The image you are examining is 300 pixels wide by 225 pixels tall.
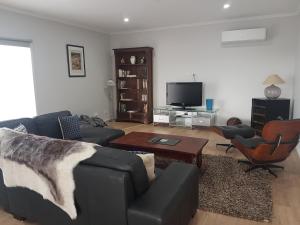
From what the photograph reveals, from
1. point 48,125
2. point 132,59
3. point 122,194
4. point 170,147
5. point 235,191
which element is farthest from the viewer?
point 132,59

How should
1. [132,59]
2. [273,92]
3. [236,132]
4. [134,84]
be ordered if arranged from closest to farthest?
[236,132] → [273,92] → [132,59] → [134,84]

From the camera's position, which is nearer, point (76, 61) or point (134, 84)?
point (76, 61)

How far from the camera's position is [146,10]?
4.27 metres

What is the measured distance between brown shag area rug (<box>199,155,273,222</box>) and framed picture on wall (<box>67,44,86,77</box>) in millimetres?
3665

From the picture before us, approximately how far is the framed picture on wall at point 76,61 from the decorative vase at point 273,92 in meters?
4.21

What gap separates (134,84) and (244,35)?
3080mm

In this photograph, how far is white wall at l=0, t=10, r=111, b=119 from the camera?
4.27 m

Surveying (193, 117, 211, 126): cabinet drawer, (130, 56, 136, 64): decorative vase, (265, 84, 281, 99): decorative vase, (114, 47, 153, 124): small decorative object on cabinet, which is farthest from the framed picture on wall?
(265, 84, 281, 99): decorative vase

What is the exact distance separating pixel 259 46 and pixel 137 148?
376 centimetres

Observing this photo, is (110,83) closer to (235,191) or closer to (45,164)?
(235,191)

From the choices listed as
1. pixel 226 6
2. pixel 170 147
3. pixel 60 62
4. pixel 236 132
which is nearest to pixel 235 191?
pixel 170 147

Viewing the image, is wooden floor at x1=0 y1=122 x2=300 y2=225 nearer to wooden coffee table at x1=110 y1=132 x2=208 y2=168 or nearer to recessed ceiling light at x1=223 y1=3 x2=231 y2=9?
wooden coffee table at x1=110 y1=132 x2=208 y2=168

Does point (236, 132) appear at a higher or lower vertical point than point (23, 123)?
lower

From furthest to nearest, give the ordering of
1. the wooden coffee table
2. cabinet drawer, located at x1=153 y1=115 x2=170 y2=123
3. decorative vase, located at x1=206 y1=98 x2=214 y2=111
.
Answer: cabinet drawer, located at x1=153 y1=115 x2=170 y2=123 < decorative vase, located at x1=206 y1=98 x2=214 y2=111 < the wooden coffee table
